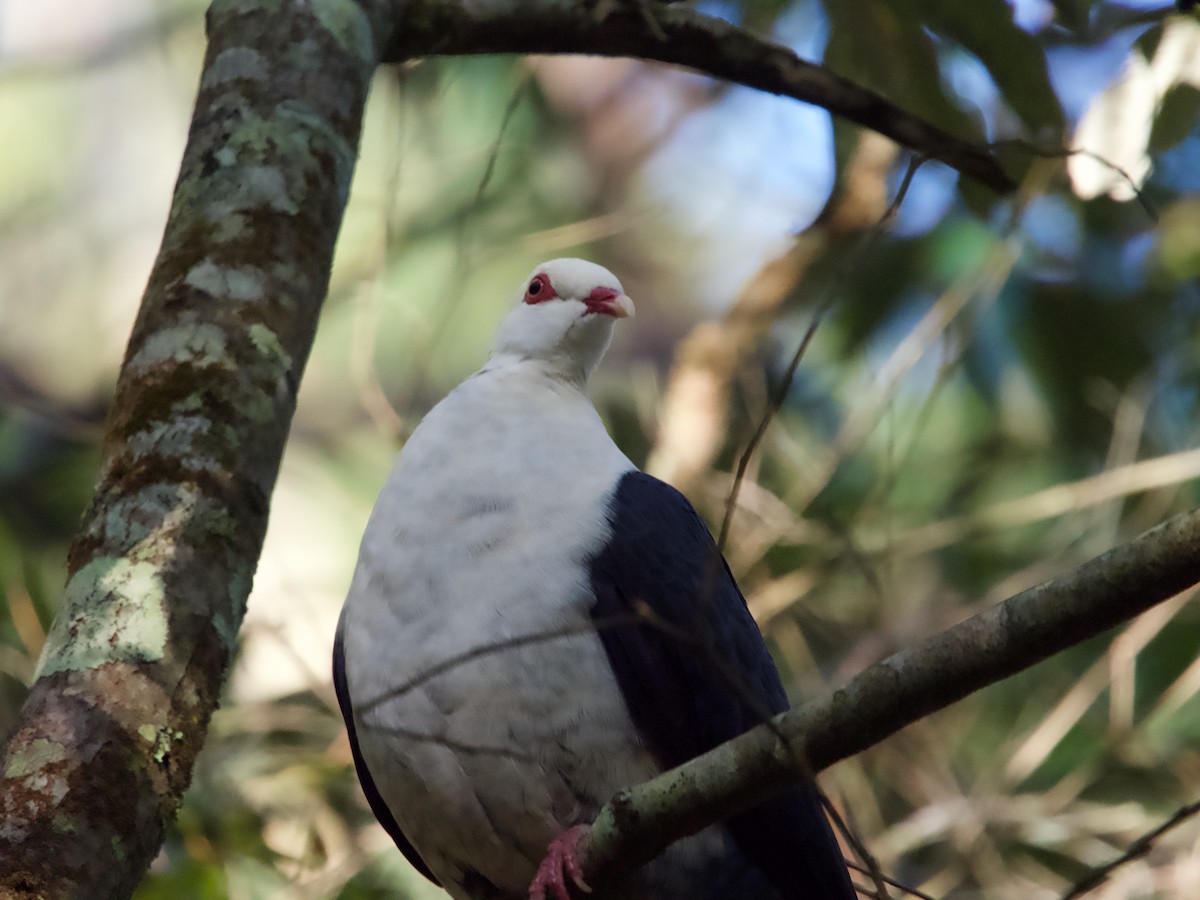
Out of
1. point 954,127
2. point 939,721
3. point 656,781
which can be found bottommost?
point 656,781

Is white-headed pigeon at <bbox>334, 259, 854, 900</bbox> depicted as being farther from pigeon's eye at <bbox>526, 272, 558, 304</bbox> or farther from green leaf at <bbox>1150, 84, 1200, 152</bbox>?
green leaf at <bbox>1150, 84, 1200, 152</bbox>

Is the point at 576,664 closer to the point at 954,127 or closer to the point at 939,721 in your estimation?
the point at 954,127

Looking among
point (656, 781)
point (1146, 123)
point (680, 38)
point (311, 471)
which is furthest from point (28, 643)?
point (1146, 123)

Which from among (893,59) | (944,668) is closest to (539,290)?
(893,59)

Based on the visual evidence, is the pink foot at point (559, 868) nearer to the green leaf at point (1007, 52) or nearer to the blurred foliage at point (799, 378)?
the blurred foliage at point (799, 378)

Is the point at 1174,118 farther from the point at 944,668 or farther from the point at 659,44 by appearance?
the point at 944,668

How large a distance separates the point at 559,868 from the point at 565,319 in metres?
1.35

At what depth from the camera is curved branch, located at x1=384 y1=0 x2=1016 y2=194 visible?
267 cm

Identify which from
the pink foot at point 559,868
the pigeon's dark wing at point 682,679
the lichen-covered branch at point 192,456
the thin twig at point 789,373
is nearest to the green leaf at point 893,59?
the lichen-covered branch at point 192,456

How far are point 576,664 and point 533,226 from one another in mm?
4761

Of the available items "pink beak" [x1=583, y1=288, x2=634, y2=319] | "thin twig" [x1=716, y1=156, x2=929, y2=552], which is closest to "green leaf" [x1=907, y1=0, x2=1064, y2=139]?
"pink beak" [x1=583, y1=288, x2=634, y2=319]

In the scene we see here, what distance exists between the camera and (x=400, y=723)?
212 cm

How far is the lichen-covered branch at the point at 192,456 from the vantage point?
4.97ft

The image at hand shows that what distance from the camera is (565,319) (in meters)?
2.96
